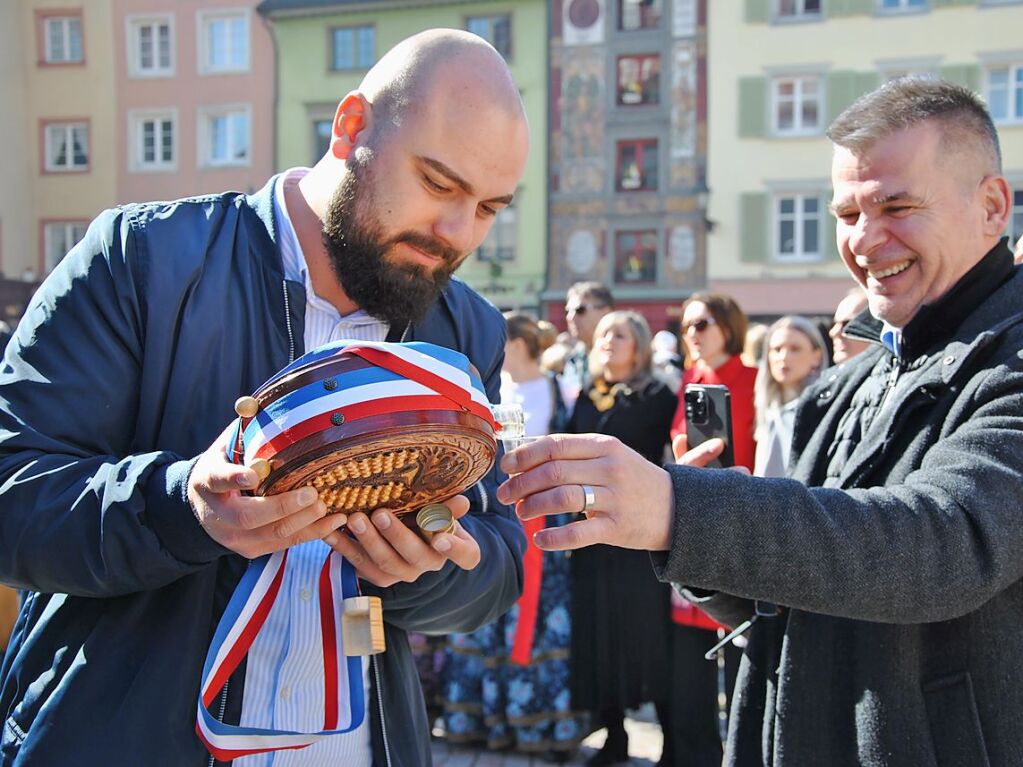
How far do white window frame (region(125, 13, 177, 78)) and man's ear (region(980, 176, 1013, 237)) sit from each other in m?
27.0

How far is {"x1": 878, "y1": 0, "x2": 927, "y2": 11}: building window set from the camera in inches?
839

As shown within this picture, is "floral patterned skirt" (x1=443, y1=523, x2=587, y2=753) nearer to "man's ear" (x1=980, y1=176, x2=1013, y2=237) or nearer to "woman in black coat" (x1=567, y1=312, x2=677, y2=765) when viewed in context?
"woman in black coat" (x1=567, y1=312, x2=677, y2=765)

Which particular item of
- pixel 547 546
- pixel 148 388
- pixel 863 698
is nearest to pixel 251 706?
pixel 148 388

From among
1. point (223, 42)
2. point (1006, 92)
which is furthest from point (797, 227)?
point (223, 42)

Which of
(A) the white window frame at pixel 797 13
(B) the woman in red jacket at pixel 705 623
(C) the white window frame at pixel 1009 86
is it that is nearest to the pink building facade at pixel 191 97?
(A) the white window frame at pixel 797 13

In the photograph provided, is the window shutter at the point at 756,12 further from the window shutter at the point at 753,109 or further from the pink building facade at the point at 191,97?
the pink building facade at the point at 191,97

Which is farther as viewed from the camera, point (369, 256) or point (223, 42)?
point (223, 42)

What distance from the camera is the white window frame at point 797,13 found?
71.3 ft

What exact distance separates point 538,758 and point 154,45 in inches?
1012

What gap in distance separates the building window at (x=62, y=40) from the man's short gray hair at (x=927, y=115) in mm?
28543

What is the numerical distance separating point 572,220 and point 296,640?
863 inches

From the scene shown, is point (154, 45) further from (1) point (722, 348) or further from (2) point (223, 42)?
(1) point (722, 348)

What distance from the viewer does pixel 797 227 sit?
2158 centimetres

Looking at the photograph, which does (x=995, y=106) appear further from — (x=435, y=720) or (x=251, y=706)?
(x=251, y=706)
